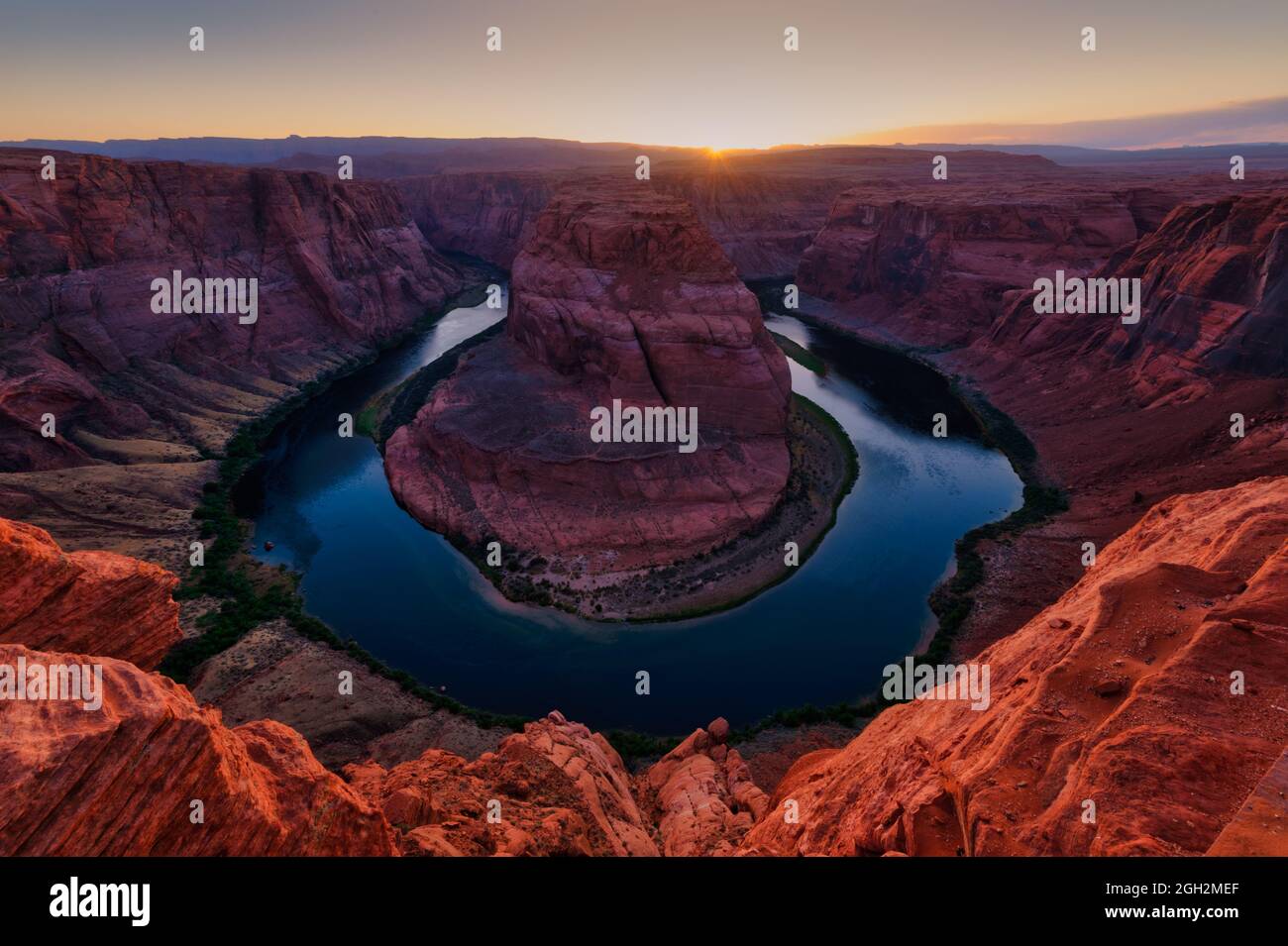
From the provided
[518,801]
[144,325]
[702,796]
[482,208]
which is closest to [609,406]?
[702,796]

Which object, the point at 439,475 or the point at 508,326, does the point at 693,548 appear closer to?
the point at 439,475

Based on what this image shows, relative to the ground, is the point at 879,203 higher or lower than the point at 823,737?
higher

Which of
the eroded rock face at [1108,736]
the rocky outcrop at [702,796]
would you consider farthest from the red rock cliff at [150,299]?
the eroded rock face at [1108,736]

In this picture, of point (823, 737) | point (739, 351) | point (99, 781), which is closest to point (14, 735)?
point (99, 781)

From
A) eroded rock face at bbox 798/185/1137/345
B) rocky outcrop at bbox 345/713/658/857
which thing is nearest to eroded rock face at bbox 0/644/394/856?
rocky outcrop at bbox 345/713/658/857

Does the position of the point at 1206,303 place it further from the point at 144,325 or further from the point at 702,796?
the point at 144,325
